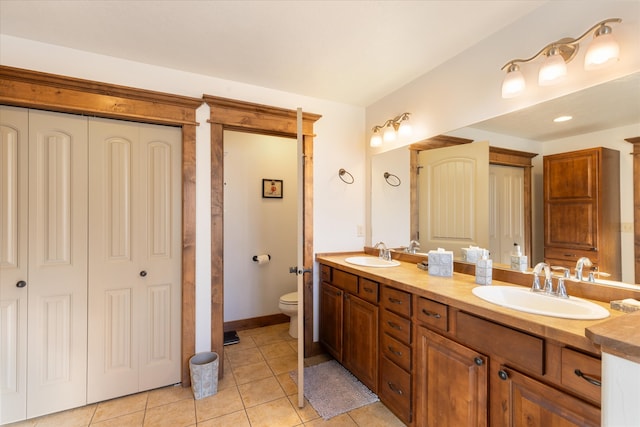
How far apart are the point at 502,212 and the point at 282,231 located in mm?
2327

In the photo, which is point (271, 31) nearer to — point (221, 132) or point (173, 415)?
point (221, 132)

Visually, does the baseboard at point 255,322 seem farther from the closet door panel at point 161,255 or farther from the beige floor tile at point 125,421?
the beige floor tile at point 125,421

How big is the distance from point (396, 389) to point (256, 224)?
2.21 metres

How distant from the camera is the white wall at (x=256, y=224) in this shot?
321 centimetres

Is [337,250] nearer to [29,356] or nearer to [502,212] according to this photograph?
[502,212]

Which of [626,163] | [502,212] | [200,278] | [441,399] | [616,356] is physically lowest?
[441,399]

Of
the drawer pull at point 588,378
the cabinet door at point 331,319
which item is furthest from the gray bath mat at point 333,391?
the drawer pull at point 588,378

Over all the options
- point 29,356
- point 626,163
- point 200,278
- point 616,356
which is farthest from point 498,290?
point 29,356

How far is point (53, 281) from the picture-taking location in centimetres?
185

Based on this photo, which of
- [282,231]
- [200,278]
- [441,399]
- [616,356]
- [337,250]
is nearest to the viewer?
[616,356]

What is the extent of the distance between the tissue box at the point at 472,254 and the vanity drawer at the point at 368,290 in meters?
0.64

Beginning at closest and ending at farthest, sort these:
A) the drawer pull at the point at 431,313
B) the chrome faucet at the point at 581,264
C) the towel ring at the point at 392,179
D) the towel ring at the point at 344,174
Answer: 1. the chrome faucet at the point at 581,264
2. the drawer pull at the point at 431,313
3. the towel ring at the point at 392,179
4. the towel ring at the point at 344,174


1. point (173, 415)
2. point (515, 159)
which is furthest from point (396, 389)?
point (515, 159)

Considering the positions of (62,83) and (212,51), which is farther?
(212,51)
